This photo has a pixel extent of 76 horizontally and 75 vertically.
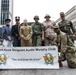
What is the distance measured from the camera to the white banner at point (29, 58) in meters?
9.28

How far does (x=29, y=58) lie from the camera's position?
937cm

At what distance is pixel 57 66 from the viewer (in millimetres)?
9203

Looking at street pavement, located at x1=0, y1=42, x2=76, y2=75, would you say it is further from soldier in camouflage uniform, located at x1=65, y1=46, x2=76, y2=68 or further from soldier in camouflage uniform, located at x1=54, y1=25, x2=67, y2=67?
soldier in camouflage uniform, located at x1=54, y1=25, x2=67, y2=67

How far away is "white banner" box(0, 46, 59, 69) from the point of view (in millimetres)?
9281

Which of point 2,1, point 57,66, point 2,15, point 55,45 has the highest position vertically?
point 2,1

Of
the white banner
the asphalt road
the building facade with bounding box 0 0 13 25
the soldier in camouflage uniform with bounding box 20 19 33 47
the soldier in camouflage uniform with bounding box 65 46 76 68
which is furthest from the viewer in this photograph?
the building facade with bounding box 0 0 13 25

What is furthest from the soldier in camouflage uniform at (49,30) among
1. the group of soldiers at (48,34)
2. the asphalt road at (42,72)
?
the asphalt road at (42,72)

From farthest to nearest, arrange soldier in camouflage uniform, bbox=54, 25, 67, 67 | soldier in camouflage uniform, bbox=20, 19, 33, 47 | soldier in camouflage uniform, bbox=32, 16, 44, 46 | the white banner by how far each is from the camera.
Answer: soldier in camouflage uniform, bbox=32, 16, 44, 46 < soldier in camouflage uniform, bbox=20, 19, 33, 47 < soldier in camouflage uniform, bbox=54, 25, 67, 67 < the white banner

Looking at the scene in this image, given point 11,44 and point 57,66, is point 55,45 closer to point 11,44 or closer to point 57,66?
point 57,66

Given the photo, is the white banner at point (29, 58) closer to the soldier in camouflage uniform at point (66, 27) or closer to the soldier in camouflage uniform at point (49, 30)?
the soldier in camouflage uniform at point (49, 30)

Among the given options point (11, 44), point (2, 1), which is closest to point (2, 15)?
point (2, 1)

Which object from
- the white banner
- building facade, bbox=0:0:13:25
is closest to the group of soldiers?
the white banner

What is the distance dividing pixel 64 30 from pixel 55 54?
1188 mm

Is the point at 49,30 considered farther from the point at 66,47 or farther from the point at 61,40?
the point at 66,47
